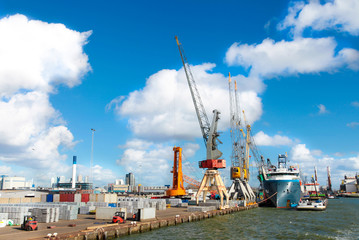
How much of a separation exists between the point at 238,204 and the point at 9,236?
7314 cm

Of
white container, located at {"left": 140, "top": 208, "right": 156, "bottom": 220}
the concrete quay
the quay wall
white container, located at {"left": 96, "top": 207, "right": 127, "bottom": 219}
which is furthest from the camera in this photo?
white container, located at {"left": 96, "top": 207, "right": 127, "bottom": 219}

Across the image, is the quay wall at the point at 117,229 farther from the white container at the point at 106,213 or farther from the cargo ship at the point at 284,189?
the cargo ship at the point at 284,189

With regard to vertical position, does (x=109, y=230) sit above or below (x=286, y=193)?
below

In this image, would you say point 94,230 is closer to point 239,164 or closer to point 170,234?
point 170,234

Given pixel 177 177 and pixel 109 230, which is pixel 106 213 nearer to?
pixel 109 230

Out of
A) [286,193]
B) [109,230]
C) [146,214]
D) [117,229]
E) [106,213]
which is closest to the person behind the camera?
[109,230]

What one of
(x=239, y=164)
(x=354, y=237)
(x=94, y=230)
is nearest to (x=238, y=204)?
(x=239, y=164)

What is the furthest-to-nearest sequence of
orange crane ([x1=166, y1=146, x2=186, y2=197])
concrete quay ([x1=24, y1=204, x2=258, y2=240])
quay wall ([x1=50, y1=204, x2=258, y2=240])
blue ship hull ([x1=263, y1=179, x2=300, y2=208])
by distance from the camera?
1. orange crane ([x1=166, y1=146, x2=186, y2=197])
2. blue ship hull ([x1=263, y1=179, x2=300, y2=208])
3. quay wall ([x1=50, y1=204, x2=258, y2=240])
4. concrete quay ([x1=24, y1=204, x2=258, y2=240])

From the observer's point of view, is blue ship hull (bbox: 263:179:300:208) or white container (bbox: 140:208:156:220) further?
blue ship hull (bbox: 263:179:300:208)

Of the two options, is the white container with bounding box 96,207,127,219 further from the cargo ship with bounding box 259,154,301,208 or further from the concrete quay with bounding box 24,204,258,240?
the cargo ship with bounding box 259,154,301,208

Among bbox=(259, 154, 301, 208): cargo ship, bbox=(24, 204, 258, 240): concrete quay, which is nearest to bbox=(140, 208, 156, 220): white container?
bbox=(24, 204, 258, 240): concrete quay

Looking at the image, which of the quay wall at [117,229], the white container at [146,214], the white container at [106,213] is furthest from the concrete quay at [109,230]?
the white container at [106,213]

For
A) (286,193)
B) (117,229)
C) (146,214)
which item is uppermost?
(286,193)

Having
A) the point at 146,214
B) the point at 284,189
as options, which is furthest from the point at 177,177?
the point at 146,214
